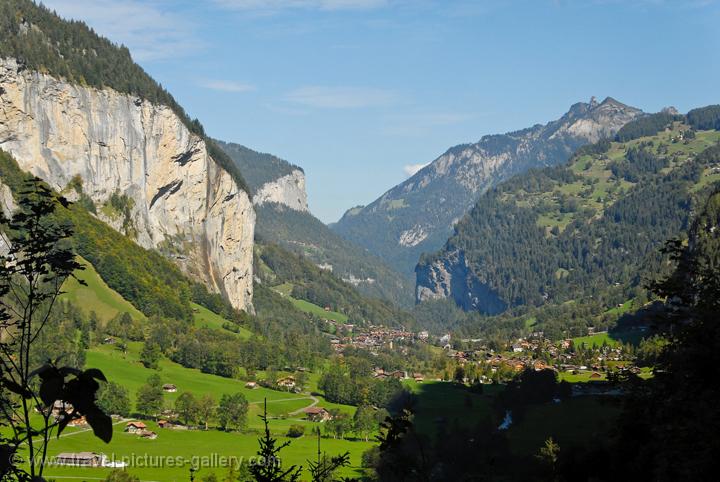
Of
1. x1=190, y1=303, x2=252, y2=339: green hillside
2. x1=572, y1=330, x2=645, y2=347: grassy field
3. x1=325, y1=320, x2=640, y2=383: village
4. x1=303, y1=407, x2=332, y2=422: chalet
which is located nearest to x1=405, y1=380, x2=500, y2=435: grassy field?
x1=325, y1=320, x2=640, y2=383: village

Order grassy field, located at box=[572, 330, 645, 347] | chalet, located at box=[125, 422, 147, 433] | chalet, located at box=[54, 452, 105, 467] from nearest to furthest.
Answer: chalet, located at box=[54, 452, 105, 467]
chalet, located at box=[125, 422, 147, 433]
grassy field, located at box=[572, 330, 645, 347]

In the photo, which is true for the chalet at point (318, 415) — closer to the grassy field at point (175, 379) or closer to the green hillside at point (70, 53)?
the grassy field at point (175, 379)

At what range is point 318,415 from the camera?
106 m

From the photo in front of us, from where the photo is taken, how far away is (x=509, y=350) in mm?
190875

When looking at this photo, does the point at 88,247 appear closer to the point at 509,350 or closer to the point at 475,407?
the point at 475,407

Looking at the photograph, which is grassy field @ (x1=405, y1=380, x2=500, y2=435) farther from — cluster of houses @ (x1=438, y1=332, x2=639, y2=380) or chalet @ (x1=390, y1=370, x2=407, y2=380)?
cluster of houses @ (x1=438, y1=332, x2=639, y2=380)

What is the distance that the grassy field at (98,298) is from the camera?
136000 millimetres

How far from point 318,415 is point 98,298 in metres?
55.5

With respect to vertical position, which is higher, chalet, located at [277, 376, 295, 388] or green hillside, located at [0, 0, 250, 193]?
green hillside, located at [0, 0, 250, 193]

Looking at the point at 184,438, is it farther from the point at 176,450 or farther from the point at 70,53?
the point at 70,53

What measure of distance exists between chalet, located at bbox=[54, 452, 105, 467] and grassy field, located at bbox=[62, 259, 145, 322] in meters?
65.0

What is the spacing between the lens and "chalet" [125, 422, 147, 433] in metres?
89.1

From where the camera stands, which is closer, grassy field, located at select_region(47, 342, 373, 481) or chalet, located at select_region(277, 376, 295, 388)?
grassy field, located at select_region(47, 342, 373, 481)

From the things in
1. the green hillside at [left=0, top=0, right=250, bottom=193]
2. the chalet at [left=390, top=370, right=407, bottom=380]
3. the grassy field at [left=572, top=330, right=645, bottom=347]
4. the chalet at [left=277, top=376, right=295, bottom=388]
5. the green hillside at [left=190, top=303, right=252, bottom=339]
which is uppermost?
the green hillside at [left=0, top=0, right=250, bottom=193]
